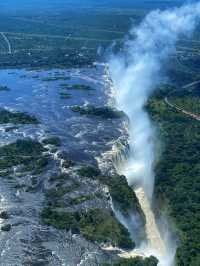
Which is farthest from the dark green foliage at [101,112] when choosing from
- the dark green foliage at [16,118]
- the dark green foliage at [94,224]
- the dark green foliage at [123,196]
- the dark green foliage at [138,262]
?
the dark green foliage at [138,262]

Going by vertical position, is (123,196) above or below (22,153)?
above

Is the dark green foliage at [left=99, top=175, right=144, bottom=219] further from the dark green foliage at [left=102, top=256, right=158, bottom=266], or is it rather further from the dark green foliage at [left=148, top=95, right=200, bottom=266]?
the dark green foliage at [left=102, top=256, right=158, bottom=266]

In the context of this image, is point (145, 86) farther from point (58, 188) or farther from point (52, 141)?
point (58, 188)

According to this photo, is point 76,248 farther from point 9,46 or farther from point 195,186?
point 9,46

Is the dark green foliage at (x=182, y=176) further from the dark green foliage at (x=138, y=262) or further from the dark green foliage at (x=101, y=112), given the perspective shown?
the dark green foliage at (x=101, y=112)

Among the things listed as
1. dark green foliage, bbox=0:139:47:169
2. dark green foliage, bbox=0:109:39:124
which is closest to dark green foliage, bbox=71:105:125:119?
dark green foliage, bbox=0:109:39:124

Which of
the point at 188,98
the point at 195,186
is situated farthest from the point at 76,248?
the point at 188,98

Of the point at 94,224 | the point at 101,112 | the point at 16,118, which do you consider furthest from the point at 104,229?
the point at 101,112
